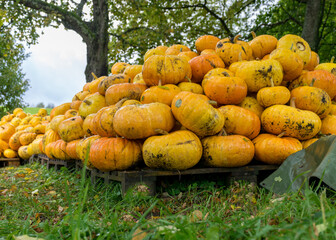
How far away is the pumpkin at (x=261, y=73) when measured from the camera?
346cm

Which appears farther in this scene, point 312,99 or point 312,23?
point 312,23

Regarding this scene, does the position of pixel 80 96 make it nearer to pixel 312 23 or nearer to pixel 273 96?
pixel 273 96

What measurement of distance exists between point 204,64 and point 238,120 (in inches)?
41.2

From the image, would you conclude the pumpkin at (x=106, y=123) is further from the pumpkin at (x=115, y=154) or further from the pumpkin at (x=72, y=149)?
the pumpkin at (x=72, y=149)

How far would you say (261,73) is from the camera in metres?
3.46

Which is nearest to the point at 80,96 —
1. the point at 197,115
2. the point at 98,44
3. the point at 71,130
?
the point at 71,130

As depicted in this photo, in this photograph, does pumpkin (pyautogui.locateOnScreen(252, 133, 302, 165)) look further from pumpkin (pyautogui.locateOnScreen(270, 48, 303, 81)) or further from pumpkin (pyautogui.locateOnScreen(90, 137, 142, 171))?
pumpkin (pyautogui.locateOnScreen(90, 137, 142, 171))

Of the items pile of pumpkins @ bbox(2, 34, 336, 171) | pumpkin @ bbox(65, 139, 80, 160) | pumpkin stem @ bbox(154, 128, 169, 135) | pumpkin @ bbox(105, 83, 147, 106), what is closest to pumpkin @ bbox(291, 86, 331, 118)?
pile of pumpkins @ bbox(2, 34, 336, 171)

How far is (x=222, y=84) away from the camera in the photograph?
3219mm

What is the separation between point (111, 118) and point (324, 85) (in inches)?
114

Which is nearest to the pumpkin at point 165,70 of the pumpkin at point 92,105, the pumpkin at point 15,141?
the pumpkin at point 92,105

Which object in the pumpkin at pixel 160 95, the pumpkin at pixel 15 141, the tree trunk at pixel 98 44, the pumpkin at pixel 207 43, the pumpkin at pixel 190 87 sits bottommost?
the pumpkin at pixel 15 141

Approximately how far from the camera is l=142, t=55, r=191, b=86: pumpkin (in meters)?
3.43

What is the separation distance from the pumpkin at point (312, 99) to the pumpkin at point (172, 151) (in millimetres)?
1536
